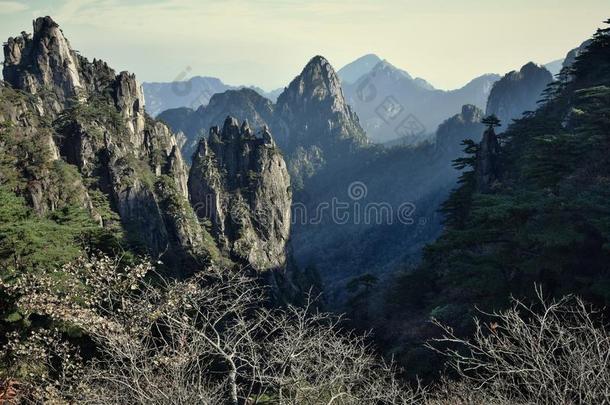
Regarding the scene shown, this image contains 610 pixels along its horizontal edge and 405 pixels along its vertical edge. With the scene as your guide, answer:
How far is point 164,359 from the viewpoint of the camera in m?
12.3

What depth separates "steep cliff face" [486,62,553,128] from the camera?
146875 millimetres

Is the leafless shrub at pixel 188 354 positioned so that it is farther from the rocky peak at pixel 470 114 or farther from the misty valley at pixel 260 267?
the rocky peak at pixel 470 114

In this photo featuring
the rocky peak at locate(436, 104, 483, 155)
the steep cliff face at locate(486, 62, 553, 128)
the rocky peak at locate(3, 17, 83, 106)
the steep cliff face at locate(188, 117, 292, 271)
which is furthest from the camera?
the rocky peak at locate(436, 104, 483, 155)

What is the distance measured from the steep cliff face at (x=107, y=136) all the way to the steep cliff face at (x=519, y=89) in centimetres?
12027

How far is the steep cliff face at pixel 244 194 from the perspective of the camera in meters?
66.9

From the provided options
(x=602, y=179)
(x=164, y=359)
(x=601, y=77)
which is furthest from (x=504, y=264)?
(x=601, y=77)

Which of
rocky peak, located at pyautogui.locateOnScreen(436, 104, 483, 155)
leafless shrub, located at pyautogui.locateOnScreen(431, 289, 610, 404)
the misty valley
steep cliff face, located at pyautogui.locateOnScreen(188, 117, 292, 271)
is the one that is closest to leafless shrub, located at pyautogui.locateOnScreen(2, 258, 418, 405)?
the misty valley

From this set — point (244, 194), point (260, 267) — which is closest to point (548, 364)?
point (260, 267)

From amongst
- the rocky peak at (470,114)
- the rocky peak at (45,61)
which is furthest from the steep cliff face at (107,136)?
the rocky peak at (470,114)

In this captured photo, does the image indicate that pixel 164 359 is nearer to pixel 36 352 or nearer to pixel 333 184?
pixel 36 352

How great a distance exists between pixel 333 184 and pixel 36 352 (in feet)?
497

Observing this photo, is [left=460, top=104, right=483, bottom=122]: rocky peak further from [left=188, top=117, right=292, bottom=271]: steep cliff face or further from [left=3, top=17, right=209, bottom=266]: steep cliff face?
[left=3, top=17, right=209, bottom=266]: steep cliff face

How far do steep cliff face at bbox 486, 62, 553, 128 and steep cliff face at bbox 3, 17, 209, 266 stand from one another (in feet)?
395

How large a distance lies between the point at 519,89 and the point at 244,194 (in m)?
117
